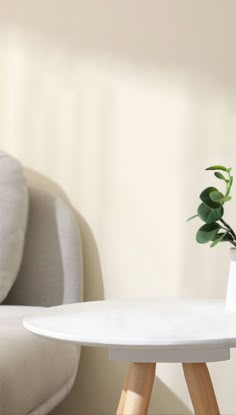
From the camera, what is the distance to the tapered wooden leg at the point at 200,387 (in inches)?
59.0

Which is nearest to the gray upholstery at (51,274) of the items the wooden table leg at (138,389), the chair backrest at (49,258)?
the chair backrest at (49,258)

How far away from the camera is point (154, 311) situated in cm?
162

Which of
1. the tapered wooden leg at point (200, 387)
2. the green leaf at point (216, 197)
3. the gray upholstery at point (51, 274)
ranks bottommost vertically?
the gray upholstery at point (51, 274)

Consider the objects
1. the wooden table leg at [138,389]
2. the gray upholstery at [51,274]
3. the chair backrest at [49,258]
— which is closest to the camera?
the wooden table leg at [138,389]

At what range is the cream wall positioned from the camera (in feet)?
6.97

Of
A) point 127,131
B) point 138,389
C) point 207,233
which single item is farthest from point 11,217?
point 138,389

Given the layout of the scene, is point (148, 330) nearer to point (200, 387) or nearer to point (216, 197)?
point (200, 387)

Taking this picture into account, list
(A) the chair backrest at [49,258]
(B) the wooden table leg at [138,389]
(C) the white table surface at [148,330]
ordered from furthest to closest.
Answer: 1. (A) the chair backrest at [49,258]
2. (B) the wooden table leg at [138,389]
3. (C) the white table surface at [148,330]

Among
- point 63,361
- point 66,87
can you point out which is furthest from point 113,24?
point 63,361

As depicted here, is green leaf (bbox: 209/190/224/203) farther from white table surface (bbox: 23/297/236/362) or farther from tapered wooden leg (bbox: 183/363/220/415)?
tapered wooden leg (bbox: 183/363/220/415)

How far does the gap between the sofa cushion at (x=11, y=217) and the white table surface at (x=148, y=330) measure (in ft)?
1.68

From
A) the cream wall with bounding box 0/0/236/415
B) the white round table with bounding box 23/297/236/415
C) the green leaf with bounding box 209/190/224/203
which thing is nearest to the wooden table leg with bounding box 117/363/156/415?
the white round table with bounding box 23/297/236/415

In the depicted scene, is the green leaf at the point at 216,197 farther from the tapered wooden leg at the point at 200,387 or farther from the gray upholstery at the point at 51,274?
the gray upholstery at the point at 51,274

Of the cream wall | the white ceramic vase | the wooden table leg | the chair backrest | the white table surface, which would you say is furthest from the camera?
the chair backrest
